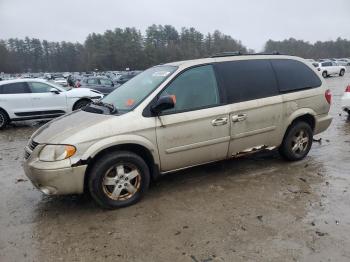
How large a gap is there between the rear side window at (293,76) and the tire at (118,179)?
8.58 ft

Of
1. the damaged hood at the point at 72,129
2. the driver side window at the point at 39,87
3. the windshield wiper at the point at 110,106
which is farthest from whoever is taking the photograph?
the driver side window at the point at 39,87

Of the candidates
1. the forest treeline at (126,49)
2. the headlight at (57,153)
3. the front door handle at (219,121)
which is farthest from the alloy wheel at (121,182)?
the forest treeline at (126,49)

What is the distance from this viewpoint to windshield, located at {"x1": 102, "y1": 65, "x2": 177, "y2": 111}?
15.0 ft

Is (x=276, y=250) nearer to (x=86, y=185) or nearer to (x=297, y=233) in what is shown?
(x=297, y=233)

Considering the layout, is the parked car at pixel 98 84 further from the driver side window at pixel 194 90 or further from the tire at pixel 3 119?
the driver side window at pixel 194 90

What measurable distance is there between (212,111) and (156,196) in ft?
4.46

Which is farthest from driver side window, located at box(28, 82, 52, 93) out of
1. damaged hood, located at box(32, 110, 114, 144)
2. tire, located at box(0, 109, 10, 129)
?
damaged hood, located at box(32, 110, 114, 144)

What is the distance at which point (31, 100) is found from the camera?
10.9 meters

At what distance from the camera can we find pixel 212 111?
468 centimetres

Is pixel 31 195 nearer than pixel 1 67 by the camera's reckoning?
Yes

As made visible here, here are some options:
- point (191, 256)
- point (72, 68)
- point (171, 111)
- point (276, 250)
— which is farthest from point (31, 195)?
point (72, 68)

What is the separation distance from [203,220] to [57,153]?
1.81m

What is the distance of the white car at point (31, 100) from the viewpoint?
10.8m

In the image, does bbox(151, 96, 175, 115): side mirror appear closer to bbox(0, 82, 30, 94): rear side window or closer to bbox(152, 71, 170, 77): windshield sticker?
bbox(152, 71, 170, 77): windshield sticker
